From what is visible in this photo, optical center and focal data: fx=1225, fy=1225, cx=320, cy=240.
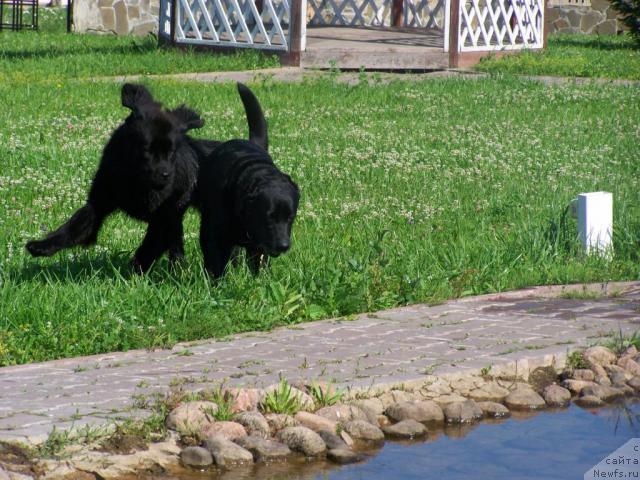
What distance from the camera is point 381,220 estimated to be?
10.0 meters

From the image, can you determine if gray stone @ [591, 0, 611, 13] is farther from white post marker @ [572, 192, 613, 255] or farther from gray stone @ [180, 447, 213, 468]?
gray stone @ [180, 447, 213, 468]

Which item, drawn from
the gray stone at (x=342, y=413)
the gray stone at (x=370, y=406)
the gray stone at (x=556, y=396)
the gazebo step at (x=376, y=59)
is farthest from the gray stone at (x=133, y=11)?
the gray stone at (x=342, y=413)

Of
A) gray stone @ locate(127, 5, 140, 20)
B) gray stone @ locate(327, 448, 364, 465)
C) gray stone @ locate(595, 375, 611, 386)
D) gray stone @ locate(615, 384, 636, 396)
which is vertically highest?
gray stone @ locate(127, 5, 140, 20)

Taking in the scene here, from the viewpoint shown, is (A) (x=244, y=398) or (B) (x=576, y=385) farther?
(B) (x=576, y=385)

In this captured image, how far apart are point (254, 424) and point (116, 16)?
22.8 m

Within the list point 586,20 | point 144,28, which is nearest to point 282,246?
point 144,28

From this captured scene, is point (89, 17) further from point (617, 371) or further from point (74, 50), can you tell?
point (617, 371)

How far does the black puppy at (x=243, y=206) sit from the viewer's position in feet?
25.3

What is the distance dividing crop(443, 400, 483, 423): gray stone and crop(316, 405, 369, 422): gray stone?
1.59 ft

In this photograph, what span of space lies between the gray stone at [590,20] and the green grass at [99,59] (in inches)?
543

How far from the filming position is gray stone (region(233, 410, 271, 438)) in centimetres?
545

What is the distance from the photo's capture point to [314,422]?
5.58 meters

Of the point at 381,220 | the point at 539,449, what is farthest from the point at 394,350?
the point at 381,220

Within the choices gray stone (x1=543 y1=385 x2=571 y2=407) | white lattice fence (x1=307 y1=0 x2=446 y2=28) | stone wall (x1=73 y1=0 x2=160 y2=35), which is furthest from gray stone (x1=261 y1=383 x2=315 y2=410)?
stone wall (x1=73 y1=0 x2=160 y2=35)
